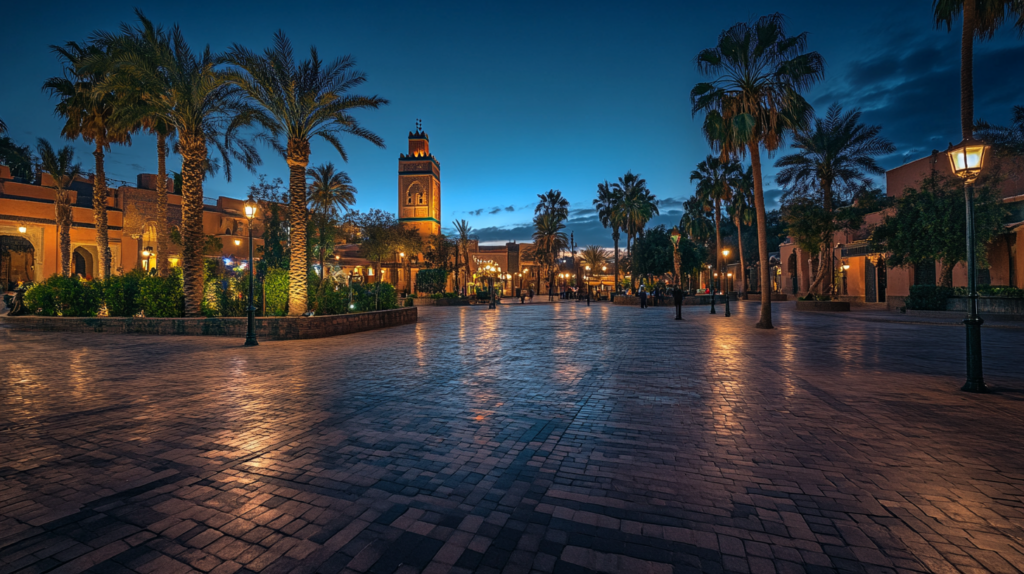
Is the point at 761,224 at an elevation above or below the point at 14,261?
below

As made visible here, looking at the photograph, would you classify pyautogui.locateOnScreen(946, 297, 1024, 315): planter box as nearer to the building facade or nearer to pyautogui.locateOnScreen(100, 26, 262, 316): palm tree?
pyautogui.locateOnScreen(100, 26, 262, 316): palm tree

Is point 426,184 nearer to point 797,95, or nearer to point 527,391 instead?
point 797,95

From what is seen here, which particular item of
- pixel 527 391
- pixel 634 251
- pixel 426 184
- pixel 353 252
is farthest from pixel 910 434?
pixel 426 184

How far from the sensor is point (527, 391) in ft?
20.6

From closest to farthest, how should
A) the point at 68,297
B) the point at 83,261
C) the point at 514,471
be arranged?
1. the point at 514,471
2. the point at 68,297
3. the point at 83,261

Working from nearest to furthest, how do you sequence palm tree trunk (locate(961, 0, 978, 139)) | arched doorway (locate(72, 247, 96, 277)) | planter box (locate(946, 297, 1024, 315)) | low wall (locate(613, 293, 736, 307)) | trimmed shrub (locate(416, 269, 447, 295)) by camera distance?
palm tree trunk (locate(961, 0, 978, 139)) → planter box (locate(946, 297, 1024, 315)) → low wall (locate(613, 293, 736, 307)) → arched doorway (locate(72, 247, 96, 277)) → trimmed shrub (locate(416, 269, 447, 295))

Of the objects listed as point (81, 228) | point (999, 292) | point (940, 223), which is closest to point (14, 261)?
point (81, 228)

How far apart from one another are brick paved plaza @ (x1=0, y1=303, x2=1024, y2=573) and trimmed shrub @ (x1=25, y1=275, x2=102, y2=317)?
40.3 ft

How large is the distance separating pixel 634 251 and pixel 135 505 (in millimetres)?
41899

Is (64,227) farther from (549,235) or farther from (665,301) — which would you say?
(549,235)

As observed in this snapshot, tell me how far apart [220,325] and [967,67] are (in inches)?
1063

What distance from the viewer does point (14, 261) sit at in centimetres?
3744

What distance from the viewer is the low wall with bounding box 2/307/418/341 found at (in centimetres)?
1292

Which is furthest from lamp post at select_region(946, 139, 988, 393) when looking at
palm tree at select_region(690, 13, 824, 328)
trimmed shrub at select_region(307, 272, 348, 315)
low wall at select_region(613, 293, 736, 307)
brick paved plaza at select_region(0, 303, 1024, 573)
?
low wall at select_region(613, 293, 736, 307)
